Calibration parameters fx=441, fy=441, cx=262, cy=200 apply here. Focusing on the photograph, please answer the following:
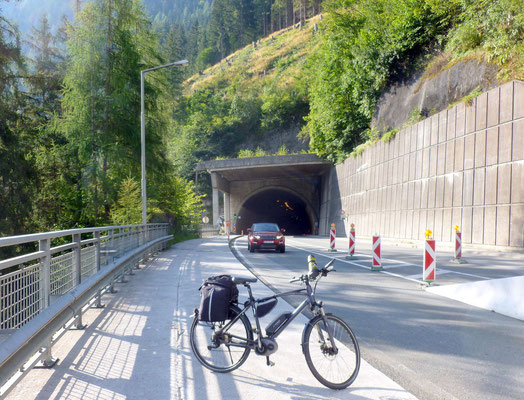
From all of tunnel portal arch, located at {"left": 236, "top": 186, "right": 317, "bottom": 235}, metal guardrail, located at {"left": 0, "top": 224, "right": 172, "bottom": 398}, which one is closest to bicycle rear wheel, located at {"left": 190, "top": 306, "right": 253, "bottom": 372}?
metal guardrail, located at {"left": 0, "top": 224, "right": 172, "bottom": 398}

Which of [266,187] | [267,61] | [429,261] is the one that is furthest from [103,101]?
[267,61]

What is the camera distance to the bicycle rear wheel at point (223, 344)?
4.25 metres

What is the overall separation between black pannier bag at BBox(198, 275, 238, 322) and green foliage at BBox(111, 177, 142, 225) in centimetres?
1825

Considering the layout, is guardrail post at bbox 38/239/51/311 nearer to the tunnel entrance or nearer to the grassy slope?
the tunnel entrance

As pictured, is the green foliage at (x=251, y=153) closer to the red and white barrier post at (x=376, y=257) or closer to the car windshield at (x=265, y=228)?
the car windshield at (x=265, y=228)

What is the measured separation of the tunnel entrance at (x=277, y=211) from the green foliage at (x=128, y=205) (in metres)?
34.9

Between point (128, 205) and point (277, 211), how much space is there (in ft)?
165

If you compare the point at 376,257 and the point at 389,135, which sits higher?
the point at 389,135

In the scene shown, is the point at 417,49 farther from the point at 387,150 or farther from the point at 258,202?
the point at 258,202

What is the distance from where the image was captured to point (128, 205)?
2222 cm

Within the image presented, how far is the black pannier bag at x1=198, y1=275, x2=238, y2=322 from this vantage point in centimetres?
414

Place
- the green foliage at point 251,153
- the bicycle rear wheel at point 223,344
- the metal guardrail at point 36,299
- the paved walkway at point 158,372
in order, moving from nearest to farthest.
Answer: the metal guardrail at point 36,299
the paved walkway at point 158,372
the bicycle rear wheel at point 223,344
the green foliage at point 251,153

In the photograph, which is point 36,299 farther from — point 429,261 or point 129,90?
point 129,90

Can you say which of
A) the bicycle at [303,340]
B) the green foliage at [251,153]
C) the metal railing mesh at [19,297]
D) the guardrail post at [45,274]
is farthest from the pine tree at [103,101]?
the green foliage at [251,153]
